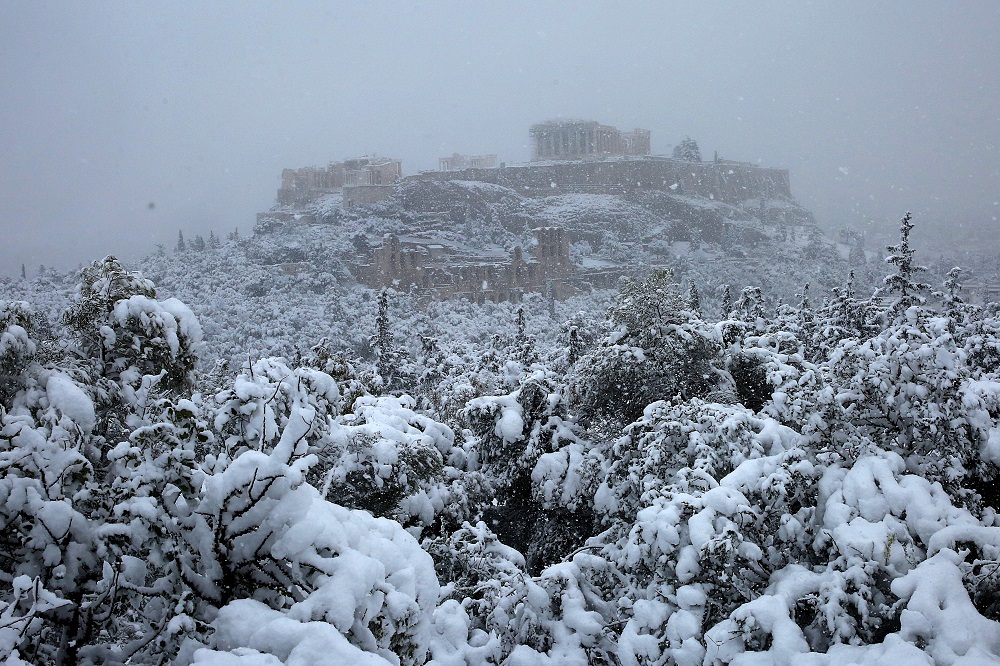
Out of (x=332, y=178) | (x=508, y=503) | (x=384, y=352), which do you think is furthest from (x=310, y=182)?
(x=508, y=503)

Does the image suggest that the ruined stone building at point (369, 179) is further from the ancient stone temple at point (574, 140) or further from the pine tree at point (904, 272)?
the pine tree at point (904, 272)

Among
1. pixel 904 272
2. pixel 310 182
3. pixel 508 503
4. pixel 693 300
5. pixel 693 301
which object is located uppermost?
pixel 310 182

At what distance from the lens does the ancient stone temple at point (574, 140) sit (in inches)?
3182

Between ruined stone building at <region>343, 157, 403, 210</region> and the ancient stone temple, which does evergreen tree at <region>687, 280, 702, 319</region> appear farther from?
the ancient stone temple

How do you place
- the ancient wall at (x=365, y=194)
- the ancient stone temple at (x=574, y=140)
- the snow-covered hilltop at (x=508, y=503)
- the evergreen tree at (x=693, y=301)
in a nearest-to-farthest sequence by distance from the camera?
the snow-covered hilltop at (x=508, y=503) < the evergreen tree at (x=693, y=301) < the ancient wall at (x=365, y=194) < the ancient stone temple at (x=574, y=140)

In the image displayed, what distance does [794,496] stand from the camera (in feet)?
11.2

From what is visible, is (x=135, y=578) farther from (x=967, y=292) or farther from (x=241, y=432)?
(x=967, y=292)

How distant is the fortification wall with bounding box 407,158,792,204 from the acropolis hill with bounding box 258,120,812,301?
5.1 inches

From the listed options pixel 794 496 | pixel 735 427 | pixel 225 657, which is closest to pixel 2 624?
pixel 225 657

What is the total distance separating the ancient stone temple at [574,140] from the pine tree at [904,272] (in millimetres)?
70778

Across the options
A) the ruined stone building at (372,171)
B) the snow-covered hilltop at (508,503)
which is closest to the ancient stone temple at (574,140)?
the ruined stone building at (372,171)

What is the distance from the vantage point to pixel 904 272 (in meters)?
10.6

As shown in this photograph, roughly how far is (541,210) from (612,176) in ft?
36.0

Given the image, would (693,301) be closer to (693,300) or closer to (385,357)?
(693,300)
